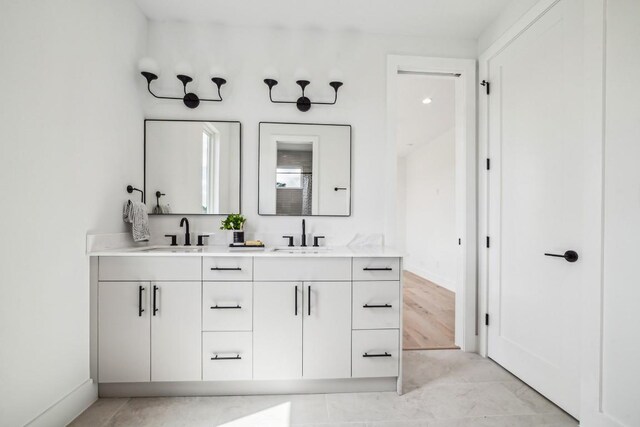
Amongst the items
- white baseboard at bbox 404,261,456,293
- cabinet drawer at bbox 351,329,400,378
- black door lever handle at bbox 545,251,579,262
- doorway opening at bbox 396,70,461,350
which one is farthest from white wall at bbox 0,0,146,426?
white baseboard at bbox 404,261,456,293

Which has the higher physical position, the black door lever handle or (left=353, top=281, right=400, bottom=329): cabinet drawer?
the black door lever handle

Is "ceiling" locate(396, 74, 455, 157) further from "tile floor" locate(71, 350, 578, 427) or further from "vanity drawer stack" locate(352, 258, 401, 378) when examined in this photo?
"tile floor" locate(71, 350, 578, 427)

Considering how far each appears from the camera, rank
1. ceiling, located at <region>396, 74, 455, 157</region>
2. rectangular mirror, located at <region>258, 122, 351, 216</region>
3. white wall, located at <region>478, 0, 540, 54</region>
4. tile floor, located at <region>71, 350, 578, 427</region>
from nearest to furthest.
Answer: tile floor, located at <region>71, 350, 578, 427</region>, white wall, located at <region>478, 0, 540, 54</region>, rectangular mirror, located at <region>258, 122, 351, 216</region>, ceiling, located at <region>396, 74, 455, 157</region>

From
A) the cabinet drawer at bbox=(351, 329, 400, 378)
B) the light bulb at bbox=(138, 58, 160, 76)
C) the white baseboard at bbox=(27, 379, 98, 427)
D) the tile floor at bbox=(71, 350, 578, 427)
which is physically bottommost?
the tile floor at bbox=(71, 350, 578, 427)

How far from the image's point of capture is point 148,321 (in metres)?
1.88

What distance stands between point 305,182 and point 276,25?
1.31 meters

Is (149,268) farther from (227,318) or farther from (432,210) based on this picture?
(432,210)

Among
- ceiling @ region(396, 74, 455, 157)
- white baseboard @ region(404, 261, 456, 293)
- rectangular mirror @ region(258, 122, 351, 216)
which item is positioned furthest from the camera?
white baseboard @ region(404, 261, 456, 293)

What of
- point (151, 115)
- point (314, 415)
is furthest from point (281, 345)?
point (151, 115)

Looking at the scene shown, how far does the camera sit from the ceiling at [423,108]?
3.41m

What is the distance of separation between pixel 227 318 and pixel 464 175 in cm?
216

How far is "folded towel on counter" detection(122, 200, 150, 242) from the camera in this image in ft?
7.06

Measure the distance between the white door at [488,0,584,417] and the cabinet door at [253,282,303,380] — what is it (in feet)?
5.07

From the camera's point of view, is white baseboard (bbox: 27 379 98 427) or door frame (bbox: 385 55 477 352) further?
door frame (bbox: 385 55 477 352)
